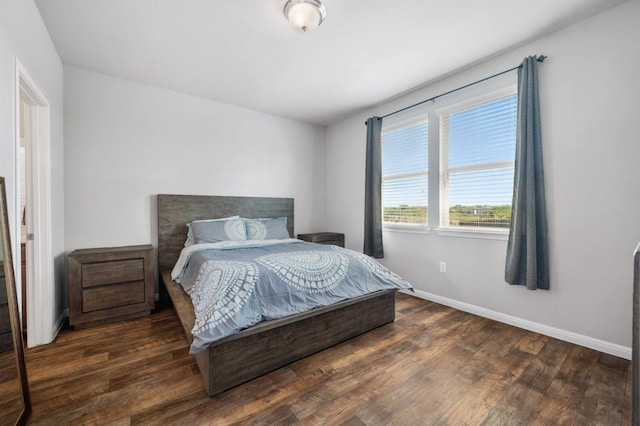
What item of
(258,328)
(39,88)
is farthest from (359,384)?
(39,88)

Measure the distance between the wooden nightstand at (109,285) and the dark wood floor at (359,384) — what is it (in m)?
0.22

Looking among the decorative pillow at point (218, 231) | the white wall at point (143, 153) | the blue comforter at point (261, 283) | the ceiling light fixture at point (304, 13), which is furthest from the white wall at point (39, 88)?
the ceiling light fixture at point (304, 13)

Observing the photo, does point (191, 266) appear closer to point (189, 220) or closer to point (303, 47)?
point (189, 220)

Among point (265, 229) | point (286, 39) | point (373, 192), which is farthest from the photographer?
point (373, 192)

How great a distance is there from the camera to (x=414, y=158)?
340 centimetres

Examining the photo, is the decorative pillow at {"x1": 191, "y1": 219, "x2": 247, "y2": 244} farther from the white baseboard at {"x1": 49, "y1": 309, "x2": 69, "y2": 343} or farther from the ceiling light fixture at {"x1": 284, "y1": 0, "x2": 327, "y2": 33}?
the ceiling light fixture at {"x1": 284, "y1": 0, "x2": 327, "y2": 33}

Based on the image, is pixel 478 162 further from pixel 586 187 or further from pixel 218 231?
pixel 218 231

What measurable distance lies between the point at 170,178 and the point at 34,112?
1300 millimetres

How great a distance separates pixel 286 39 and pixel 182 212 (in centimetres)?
227

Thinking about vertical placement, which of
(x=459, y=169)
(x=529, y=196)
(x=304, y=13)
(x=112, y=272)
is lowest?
(x=112, y=272)

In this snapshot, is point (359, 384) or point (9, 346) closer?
point (9, 346)

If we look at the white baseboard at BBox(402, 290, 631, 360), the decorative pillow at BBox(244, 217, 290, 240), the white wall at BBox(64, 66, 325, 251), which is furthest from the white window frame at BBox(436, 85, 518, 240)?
the white wall at BBox(64, 66, 325, 251)

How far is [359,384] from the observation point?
1679 millimetres

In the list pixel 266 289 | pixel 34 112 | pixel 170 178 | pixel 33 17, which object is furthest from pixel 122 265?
pixel 33 17
